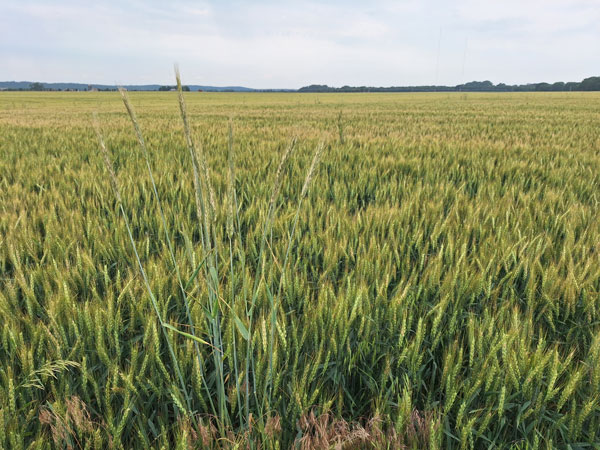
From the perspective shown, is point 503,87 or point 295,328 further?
point 503,87

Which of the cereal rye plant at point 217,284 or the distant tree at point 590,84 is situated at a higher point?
the distant tree at point 590,84

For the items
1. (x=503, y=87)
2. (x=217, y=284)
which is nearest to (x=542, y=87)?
(x=503, y=87)

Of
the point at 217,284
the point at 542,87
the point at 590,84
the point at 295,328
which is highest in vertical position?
the point at 542,87

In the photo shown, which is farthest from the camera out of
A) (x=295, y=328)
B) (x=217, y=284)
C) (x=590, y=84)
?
(x=590, y=84)

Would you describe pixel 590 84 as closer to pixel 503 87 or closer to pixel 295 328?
pixel 503 87

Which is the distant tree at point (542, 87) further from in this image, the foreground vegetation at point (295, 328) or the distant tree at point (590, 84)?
the foreground vegetation at point (295, 328)

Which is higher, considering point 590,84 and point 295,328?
point 590,84

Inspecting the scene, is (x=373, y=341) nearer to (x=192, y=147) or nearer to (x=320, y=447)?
(x=320, y=447)

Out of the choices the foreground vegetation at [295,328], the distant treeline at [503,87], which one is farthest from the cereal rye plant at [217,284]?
the distant treeline at [503,87]

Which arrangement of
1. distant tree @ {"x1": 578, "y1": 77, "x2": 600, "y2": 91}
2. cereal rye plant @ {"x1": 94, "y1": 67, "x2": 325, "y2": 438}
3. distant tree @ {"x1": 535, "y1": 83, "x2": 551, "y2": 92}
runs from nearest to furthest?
cereal rye plant @ {"x1": 94, "y1": 67, "x2": 325, "y2": 438}, distant tree @ {"x1": 578, "y1": 77, "x2": 600, "y2": 91}, distant tree @ {"x1": 535, "y1": 83, "x2": 551, "y2": 92}

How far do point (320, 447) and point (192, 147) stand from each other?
2.12ft

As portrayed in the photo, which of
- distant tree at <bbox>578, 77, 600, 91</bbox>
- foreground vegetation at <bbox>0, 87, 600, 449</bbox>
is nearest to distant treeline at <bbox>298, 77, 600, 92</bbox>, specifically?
distant tree at <bbox>578, 77, 600, 91</bbox>

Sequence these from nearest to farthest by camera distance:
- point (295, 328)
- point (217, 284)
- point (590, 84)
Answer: point (217, 284), point (295, 328), point (590, 84)

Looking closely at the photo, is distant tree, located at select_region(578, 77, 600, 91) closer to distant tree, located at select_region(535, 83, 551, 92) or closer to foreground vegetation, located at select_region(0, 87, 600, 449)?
distant tree, located at select_region(535, 83, 551, 92)
